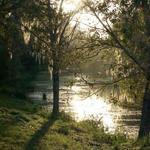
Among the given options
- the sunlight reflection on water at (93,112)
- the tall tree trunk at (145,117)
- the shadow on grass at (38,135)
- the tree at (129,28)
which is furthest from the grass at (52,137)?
the sunlight reflection on water at (93,112)

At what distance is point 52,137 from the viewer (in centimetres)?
2123

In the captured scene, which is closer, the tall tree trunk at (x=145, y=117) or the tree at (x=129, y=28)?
the tree at (x=129, y=28)

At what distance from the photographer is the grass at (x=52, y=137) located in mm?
18706

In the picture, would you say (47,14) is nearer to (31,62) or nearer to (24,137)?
(24,137)

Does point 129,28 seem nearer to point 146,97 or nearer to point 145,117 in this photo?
point 146,97

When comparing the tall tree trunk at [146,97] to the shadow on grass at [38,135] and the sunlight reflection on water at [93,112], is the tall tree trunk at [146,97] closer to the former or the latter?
the shadow on grass at [38,135]

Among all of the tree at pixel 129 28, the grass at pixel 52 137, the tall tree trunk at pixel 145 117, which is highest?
the tree at pixel 129 28

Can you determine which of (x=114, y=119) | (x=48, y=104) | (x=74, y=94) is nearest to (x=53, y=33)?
(x=114, y=119)

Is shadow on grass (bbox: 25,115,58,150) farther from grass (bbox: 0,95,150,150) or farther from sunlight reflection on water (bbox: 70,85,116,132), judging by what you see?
sunlight reflection on water (bbox: 70,85,116,132)

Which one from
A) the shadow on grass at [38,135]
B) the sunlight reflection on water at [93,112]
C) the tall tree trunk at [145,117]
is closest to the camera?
the shadow on grass at [38,135]

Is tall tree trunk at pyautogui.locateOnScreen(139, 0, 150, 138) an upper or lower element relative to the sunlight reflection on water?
upper

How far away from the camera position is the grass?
Answer: 736 inches

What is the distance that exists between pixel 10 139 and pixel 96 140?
6.39 meters

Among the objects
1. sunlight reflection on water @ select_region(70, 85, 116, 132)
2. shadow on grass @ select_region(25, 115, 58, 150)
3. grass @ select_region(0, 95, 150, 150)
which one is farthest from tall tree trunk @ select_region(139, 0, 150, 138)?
sunlight reflection on water @ select_region(70, 85, 116, 132)
